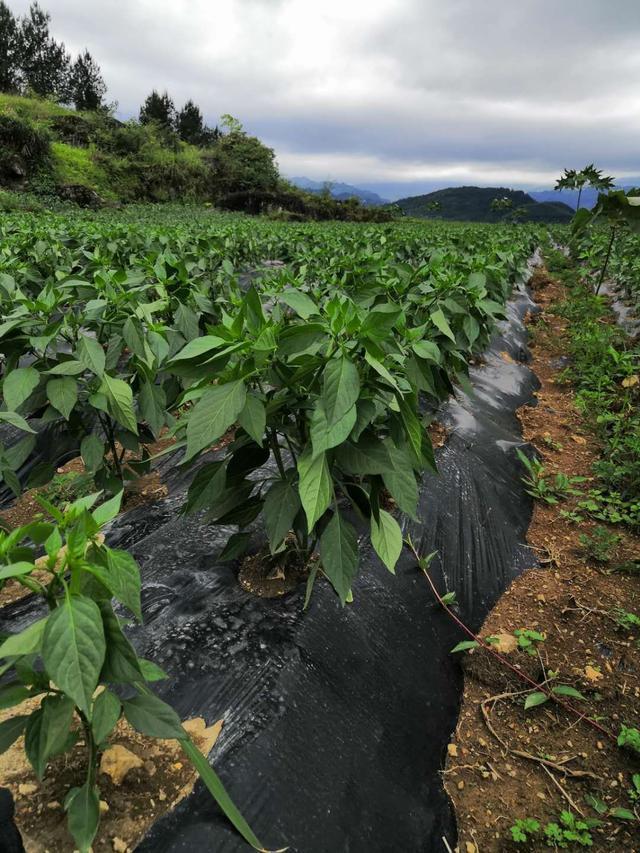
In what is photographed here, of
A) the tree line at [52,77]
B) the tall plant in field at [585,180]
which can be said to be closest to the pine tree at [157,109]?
the tree line at [52,77]

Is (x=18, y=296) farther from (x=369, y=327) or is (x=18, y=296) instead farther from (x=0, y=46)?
(x=0, y=46)

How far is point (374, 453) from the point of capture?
1.37 m

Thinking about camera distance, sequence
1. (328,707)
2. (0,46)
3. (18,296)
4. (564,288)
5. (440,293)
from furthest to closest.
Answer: (0,46)
(564,288)
(440,293)
(18,296)
(328,707)

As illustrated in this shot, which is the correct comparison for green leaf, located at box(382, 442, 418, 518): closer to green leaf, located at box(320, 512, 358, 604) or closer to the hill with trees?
green leaf, located at box(320, 512, 358, 604)

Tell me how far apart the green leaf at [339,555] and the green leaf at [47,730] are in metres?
0.70

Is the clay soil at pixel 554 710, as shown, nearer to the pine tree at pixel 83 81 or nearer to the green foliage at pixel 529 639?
the green foliage at pixel 529 639

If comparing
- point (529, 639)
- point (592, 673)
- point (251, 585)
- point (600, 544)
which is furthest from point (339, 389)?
point (600, 544)

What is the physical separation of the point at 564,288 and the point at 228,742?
12.1 metres

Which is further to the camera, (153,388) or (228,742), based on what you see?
(153,388)

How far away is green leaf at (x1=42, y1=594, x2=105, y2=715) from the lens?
2.37ft

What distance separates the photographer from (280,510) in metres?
1.51

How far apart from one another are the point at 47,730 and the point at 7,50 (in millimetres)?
47212

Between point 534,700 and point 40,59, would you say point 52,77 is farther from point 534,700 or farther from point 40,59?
point 534,700

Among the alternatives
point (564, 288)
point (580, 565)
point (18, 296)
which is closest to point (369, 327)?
point (18, 296)
